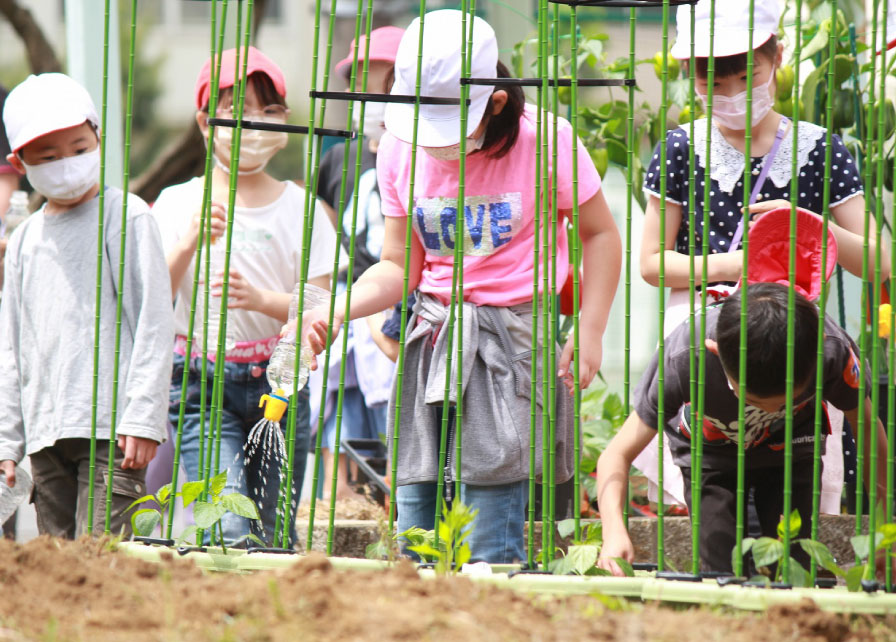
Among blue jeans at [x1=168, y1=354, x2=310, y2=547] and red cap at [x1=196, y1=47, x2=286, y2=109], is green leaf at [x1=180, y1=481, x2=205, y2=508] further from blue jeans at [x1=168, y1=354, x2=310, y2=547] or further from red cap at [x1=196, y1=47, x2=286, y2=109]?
red cap at [x1=196, y1=47, x2=286, y2=109]

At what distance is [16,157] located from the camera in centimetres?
319

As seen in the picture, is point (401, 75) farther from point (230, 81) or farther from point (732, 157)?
point (230, 81)

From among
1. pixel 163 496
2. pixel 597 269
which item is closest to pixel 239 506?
pixel 163 496

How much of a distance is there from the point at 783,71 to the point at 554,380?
5.20 ft

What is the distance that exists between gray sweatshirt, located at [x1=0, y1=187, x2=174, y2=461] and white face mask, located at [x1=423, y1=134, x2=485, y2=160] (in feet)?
2.91

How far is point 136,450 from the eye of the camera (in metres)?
3.03

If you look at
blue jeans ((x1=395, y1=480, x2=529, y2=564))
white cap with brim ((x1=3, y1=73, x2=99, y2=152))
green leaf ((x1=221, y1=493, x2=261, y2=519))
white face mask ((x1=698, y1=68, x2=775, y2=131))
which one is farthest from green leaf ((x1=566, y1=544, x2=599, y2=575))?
white cap with brim ((x1=3, y1=73, x2=99, y2=152))

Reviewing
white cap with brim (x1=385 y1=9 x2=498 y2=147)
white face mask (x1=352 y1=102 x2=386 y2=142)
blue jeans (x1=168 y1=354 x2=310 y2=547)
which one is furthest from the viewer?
white face mask (x1=352 y1=102 x2=386 y2=142)

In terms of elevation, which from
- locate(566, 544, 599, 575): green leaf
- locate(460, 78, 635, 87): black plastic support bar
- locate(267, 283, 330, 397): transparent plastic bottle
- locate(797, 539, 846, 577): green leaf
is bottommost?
locate(566, 544, 599, 575): green leaf

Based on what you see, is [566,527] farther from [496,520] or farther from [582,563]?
[496,520]

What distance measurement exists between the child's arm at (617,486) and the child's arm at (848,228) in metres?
0.55

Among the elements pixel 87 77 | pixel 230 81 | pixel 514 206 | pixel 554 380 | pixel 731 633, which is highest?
pixel 87 77

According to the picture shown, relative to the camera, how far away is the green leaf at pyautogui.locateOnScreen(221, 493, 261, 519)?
2400 mm

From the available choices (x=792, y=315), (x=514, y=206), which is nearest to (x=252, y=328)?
(x=514, y=206)
